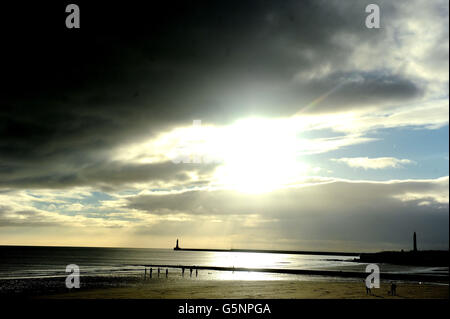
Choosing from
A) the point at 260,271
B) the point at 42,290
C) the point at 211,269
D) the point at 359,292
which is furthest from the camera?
the point at 211,269

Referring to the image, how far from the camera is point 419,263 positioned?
123750mm
